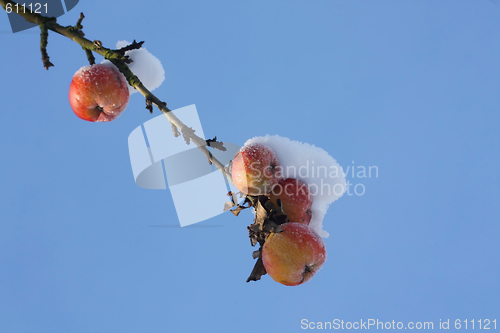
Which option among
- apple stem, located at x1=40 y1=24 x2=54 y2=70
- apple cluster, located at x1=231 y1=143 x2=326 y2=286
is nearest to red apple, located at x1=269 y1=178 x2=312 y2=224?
apple cluster, located at x1=231 y1=143 x2=326 y2=286

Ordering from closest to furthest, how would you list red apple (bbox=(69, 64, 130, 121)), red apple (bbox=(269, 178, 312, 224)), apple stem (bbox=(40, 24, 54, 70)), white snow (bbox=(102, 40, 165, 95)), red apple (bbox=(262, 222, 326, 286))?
red apple (bbox=(262, 222, 326, 286))
red apple (bbox=(269, 178, 312, 224))
apple stem (bbox=(40, 24, 54, 70))
red apple (bbox=(69, 64, 130, 121))
white snow (bbox=(102, 40, 165, 95))

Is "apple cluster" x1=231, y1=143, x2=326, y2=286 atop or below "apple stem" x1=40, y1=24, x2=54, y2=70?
below

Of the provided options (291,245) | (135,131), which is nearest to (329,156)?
(291,245)

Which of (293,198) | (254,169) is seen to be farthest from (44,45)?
(293,198)

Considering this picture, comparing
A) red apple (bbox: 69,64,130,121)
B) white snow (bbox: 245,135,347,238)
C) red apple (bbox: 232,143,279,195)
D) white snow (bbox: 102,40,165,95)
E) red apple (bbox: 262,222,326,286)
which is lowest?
red apple (bbox: 262,222,326,286)

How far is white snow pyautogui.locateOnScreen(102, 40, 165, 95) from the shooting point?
269 cm

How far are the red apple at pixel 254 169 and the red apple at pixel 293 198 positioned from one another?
12 centimetres

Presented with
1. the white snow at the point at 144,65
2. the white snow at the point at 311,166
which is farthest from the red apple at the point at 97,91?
the white snow at the point at 311,166

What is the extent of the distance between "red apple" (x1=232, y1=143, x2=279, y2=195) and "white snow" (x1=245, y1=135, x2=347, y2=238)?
0.10 meters

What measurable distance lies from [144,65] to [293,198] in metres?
1.63

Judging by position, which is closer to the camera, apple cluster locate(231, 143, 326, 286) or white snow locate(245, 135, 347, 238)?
apple cluster locate(231, 143, 326, 286)

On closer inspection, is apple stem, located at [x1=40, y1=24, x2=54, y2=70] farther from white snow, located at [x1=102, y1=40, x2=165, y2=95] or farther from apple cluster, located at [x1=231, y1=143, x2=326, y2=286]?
apple cluster, located at [x1=231, y1=143, x2=326, y2=286]

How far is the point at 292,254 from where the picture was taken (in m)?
1.98

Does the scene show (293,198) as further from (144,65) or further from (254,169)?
(144,65)
